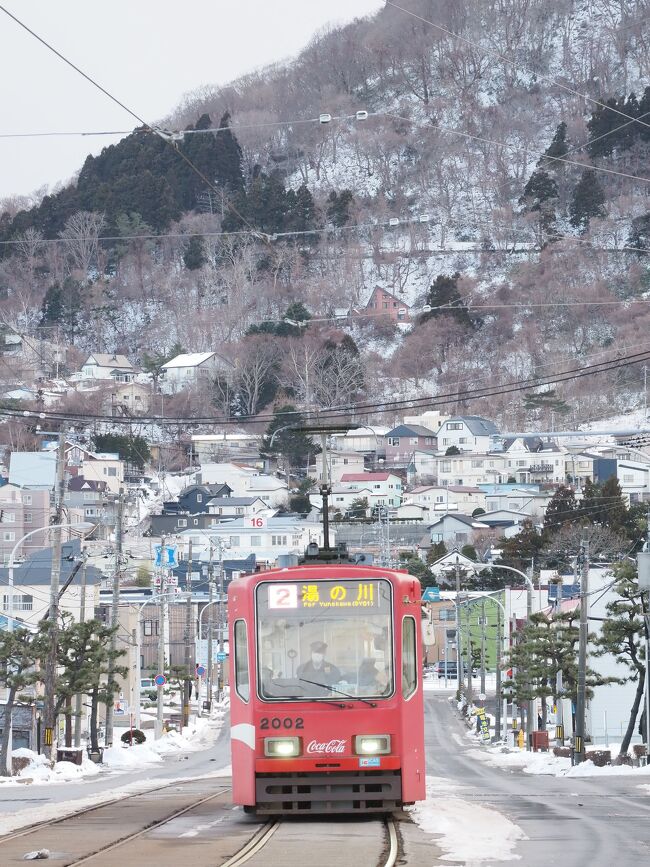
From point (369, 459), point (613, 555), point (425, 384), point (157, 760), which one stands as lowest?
point (157, 760)

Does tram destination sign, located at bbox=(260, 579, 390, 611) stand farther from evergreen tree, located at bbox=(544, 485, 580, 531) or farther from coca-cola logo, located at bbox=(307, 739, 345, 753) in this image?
evergreen tree, located at bbox=(544, 485, 580, 531)

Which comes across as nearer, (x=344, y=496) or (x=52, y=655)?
(x=52, y=655)

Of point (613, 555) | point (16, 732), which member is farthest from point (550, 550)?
point (16, 732)

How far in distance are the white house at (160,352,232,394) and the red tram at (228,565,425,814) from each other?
161 metres

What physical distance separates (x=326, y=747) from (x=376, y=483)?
396 ft

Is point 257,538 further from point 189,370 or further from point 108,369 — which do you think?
point 108,369

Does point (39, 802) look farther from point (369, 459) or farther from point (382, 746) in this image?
point (369, 459)

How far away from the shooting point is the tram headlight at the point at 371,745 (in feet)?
50.3

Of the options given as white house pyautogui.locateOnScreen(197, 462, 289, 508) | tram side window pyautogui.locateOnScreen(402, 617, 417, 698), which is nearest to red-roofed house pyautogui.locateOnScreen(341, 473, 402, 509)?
white house pyautogui.locateOnScreen(197, 462, 289, 508)

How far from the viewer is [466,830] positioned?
50.1 ft

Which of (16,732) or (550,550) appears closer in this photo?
(16,732)

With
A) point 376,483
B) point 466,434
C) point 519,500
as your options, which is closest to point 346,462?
point 466,434

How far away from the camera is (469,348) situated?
7682 inches

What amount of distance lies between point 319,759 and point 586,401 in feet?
478
